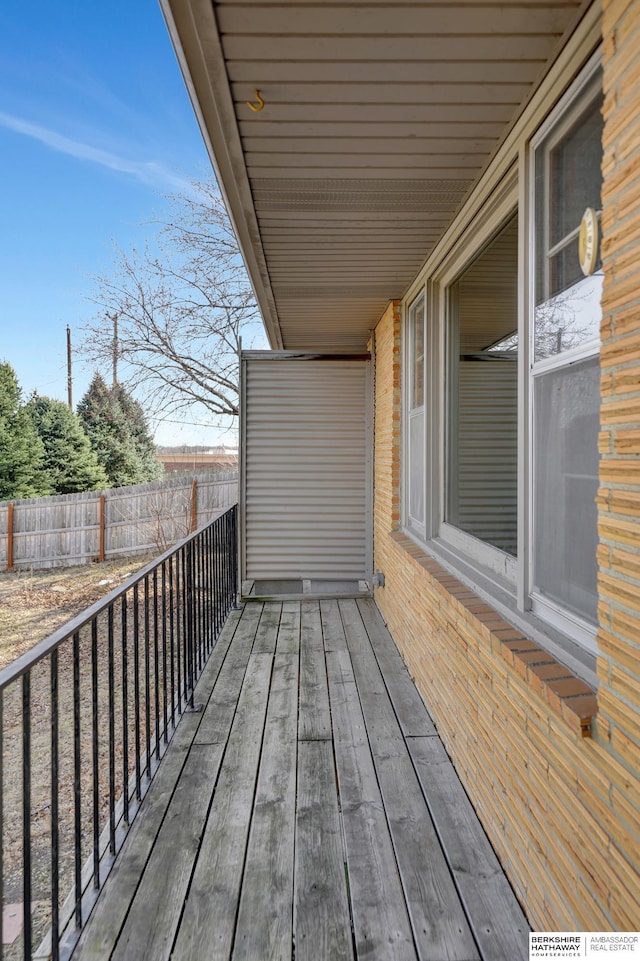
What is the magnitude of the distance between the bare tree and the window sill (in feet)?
30.1

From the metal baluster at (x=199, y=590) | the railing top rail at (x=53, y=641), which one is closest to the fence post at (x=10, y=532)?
the metal baluster at (x=199, y=590)

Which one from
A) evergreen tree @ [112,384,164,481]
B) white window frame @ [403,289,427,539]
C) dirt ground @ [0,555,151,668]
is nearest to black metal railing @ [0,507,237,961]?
white window frame @ [403,289,427,539]

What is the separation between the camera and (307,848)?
5.70ft

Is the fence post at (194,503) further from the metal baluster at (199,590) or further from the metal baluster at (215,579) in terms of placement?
the metal baluster at (199,590)

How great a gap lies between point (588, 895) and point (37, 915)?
1.73 metres

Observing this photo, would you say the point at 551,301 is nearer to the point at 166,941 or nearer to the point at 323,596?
the point at 166,941

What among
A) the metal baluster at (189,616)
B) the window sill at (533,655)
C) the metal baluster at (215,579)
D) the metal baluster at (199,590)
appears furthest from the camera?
the metal baluster at (215,579)

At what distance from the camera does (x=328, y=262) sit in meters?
3.10

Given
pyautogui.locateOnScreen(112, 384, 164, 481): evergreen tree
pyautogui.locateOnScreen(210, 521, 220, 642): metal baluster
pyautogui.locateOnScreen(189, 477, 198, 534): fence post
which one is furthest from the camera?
pyautogui.locateOnScreen(112, 384, 164, 481): evergreen tree

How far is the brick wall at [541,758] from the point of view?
1066 millimetres

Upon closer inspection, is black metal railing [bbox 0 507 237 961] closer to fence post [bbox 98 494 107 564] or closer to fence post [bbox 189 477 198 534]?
fence post [bbox 189 477 198 534]

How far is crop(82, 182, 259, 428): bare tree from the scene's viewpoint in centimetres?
1073

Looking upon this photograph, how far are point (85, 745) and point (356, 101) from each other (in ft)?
12.4

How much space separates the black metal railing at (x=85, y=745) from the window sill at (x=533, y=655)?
111 centimetres
